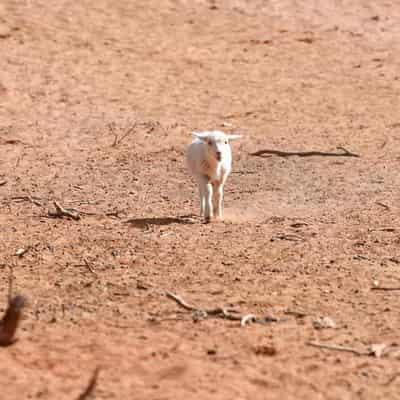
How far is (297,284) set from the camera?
898 centimetres

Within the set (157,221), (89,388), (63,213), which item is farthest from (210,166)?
(89,388)

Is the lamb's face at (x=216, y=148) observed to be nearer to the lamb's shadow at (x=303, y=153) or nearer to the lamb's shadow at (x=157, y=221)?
the lamb's shadow at (x=157, y=221)

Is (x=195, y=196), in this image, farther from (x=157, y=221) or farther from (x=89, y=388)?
(x=89, y=388)

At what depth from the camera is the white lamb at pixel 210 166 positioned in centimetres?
1154

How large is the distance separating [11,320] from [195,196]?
19.7 ft

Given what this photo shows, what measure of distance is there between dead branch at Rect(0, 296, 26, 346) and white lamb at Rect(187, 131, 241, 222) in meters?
4.31

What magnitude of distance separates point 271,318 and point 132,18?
51.0ft

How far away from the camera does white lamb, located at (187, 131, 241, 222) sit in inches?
454

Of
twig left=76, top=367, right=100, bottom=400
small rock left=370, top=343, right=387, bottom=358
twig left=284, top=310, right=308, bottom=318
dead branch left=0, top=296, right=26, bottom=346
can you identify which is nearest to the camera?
twig left=76, top=367, right=100, bottom=400

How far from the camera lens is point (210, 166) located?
11.7 meters

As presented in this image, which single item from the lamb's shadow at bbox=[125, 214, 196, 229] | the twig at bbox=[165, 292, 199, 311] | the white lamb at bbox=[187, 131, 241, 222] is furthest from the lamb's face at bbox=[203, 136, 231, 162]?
the twig at bbox=[165, 292, 199, 311]

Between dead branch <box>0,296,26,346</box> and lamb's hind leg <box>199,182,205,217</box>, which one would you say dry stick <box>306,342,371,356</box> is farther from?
lamb's hind leg <box>199,182,205,217</box>

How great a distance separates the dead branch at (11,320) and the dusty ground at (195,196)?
0.12m

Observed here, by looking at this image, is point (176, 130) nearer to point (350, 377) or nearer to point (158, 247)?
point (158, 247)
